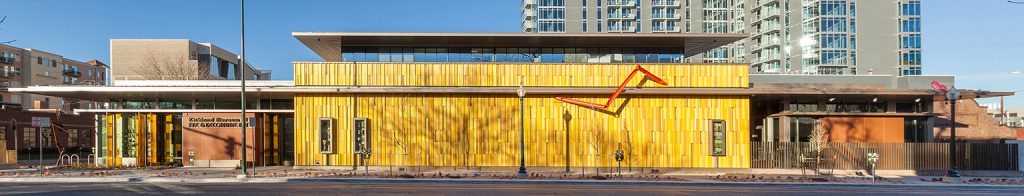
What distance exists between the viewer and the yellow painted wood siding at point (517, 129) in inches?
1000

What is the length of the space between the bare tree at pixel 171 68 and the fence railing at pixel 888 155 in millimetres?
55852

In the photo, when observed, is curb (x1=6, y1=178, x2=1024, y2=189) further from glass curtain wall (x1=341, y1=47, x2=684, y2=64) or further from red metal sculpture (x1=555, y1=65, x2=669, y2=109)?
glass curtain wall (x1=341, y1=47, x2=684, y2=64)

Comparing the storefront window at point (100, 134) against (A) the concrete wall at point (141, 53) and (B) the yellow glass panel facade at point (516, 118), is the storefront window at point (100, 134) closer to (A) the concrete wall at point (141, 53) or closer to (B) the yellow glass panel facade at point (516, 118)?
(B) the yellow glass panel facade at point (516, 118)

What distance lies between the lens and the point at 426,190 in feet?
61.3

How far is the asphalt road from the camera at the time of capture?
1786cm

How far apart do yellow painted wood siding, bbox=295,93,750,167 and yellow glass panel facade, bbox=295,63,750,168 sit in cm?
4

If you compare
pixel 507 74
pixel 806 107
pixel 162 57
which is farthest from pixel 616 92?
pixel 162 57

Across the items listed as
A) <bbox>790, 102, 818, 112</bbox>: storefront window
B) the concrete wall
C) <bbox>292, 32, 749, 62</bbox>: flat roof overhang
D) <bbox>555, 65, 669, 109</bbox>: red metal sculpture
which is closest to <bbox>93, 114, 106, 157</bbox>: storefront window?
<bbox>292, 32, 749, 62</bbox>: flat roof overhang

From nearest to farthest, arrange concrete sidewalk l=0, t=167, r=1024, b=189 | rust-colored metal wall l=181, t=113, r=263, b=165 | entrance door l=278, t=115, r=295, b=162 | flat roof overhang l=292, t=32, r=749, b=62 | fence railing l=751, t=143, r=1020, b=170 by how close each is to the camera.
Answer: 1. concrete sidewalk l=0, t=167, r=1024, b=189
2. flat roof overhang l=292, t=32, r=749, b=62
3. fence railing l=751, t=143, r=1020, b=170
4. rust-colored metal wall l=181, t=113, r=263, b=165
5. entrance door l=278, t=115, r=295, b=162

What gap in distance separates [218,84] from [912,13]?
94.5 m

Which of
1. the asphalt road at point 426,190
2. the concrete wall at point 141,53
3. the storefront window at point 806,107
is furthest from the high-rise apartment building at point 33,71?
the storefront window at point 806,107

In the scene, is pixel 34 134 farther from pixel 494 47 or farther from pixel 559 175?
pixel 559 175

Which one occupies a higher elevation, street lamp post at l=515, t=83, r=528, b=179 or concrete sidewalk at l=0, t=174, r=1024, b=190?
street lamp post at l=515, t=83, r=528, b=179

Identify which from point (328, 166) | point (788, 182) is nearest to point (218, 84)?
point (328, 166)
